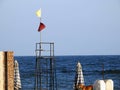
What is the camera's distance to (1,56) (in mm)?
24344

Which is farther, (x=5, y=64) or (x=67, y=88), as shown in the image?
(x=67, y=88)

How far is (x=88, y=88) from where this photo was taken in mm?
27281

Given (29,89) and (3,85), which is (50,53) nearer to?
(3,85)

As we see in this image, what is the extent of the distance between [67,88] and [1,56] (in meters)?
28.2

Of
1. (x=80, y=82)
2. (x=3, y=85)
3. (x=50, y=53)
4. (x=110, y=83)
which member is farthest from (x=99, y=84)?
(x=80, y=82)

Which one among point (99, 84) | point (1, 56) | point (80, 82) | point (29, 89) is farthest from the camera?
point (29, 89)

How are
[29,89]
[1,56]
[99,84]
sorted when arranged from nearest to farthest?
[1,56]
[99,84]
[29,89]

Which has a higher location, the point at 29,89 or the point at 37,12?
the point at 37,12

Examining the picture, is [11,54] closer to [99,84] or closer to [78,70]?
[99,84]

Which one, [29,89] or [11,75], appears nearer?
[11,75]

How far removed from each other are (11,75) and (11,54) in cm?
81

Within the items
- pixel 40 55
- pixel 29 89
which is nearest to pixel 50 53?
pixel 40 55

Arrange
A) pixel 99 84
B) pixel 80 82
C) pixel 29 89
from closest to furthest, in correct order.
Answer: pixel 99 84, pixel 80 82, pixel 29 89

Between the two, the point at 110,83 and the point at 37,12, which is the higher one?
the point at 37,12
